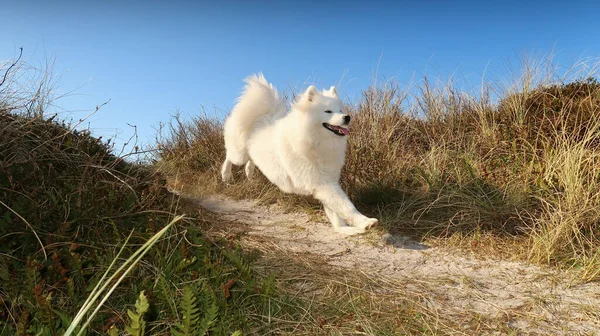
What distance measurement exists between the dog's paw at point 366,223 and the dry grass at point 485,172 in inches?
26.1

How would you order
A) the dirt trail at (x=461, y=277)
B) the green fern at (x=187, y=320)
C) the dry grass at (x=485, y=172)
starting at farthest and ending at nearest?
the dry grass at (x=485, y=172), the dirt trail at (x=461, y=277), the green fern at (x=187, y=320)

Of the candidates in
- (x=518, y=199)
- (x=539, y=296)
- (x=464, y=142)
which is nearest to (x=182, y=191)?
(x=464, y=142)

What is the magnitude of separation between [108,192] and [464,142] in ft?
15.9

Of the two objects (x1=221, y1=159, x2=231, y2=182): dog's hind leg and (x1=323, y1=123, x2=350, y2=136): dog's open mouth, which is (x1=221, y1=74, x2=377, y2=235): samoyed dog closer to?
(x1=323, y1=123, x2=350, y2=136): dog's open mouth

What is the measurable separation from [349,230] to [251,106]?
2280 millimetres

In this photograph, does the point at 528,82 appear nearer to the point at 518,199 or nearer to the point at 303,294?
the point at 518,199

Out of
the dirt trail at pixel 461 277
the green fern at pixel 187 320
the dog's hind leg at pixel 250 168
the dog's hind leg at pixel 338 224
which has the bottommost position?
the green fern at pixel 187 320

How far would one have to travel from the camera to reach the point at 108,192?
3051 millimetres

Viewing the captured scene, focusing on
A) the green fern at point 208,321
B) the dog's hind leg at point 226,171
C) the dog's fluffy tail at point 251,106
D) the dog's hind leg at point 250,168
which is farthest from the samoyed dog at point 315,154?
the green fern at point 208,321

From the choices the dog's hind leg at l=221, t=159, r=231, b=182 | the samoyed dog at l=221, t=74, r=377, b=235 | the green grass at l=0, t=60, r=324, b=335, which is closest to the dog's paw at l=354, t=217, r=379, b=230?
the samoyed dog at l=221, t=74, r=377, b=235

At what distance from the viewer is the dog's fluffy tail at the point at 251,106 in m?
5.21

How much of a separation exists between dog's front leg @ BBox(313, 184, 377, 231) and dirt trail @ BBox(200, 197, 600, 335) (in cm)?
25

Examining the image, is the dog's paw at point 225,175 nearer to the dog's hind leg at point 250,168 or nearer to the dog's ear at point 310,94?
the dog's hind leg at point 250,168

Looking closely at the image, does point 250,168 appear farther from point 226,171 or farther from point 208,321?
point 208,321
